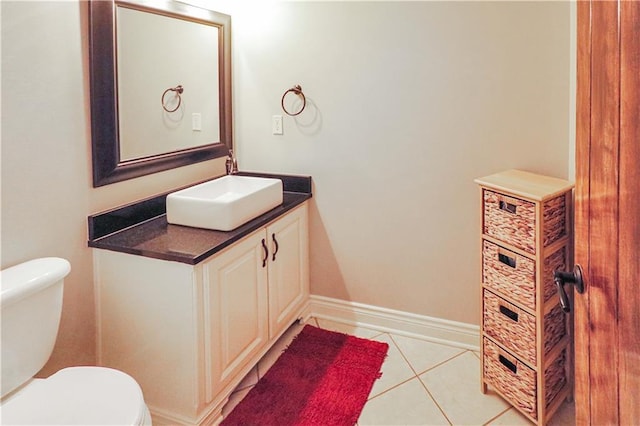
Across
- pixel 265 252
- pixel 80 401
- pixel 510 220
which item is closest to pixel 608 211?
pixel 510 220

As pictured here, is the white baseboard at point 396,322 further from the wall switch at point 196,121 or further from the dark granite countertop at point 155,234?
the wall switch at point 196,121

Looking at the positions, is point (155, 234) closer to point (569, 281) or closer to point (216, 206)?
point (216, 206)

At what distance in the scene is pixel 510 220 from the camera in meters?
1.98

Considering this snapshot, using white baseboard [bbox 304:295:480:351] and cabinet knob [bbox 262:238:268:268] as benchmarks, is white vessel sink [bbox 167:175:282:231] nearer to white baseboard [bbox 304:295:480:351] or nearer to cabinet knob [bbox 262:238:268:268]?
cabinet knob [bbox 262:238:268:268]

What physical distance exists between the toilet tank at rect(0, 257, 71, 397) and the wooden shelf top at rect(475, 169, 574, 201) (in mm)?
1723

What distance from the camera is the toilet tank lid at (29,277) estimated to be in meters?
1.47

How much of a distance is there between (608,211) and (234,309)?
161 cm

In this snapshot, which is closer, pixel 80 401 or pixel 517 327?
pixel 80 401

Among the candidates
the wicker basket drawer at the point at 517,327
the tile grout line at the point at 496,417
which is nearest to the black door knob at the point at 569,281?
the wicker basket drawer at the point at 517,327

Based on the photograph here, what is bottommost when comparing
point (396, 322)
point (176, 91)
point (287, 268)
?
point (396, 322)

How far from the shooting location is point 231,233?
6.96 ft

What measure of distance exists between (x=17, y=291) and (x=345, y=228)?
175cm

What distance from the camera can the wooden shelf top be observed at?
188 cm

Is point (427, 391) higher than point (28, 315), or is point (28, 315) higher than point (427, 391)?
point (28, 315)
